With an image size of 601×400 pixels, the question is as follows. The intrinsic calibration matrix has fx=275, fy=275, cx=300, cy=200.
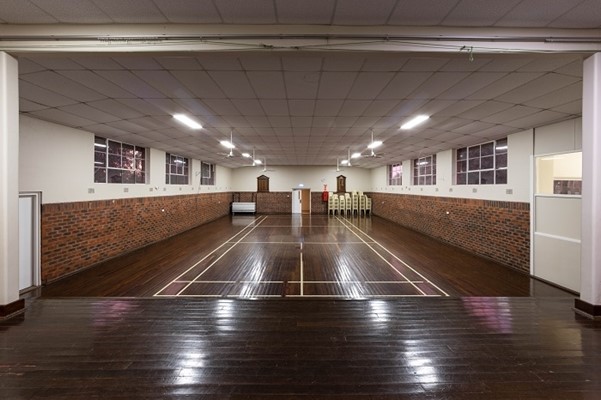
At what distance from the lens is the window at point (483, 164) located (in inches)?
291

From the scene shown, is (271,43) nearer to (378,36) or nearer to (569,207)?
(378,36)

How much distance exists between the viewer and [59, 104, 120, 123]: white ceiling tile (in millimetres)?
4872

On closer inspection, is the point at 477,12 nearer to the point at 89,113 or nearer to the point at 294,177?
the point at 89,113

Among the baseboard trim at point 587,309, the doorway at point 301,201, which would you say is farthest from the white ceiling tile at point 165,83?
the doorway at point 301,201

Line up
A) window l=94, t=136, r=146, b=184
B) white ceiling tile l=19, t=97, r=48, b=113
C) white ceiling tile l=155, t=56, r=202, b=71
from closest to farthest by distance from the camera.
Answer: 1. white ceiling tile l=155, t=56, r=202, b=71
2. white ceiling tile l=19, t=97, r=48, b=113
3. window l=94, t=136, r=146, b=184

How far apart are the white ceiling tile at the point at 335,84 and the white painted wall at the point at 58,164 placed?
551 centimetres

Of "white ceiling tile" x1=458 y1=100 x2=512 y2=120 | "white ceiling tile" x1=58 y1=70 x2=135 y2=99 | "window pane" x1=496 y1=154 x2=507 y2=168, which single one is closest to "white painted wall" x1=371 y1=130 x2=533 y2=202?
"window pane" x1=496 y1=154 x2=507 y2=168

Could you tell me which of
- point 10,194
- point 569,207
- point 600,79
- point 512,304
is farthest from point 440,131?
point 10,194

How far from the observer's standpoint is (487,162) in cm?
801

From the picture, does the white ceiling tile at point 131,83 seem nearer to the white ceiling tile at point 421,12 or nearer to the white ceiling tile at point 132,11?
the white ceiling tile at point 132,11

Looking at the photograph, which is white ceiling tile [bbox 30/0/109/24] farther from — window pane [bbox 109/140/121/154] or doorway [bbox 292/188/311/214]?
doorway [bbox 292/188/311/214]

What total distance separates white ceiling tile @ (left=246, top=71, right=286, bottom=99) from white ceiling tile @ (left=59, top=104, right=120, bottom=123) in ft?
10.4

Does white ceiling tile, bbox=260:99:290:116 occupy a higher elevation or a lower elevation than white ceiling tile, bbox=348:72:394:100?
higher

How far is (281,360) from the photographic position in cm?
239
